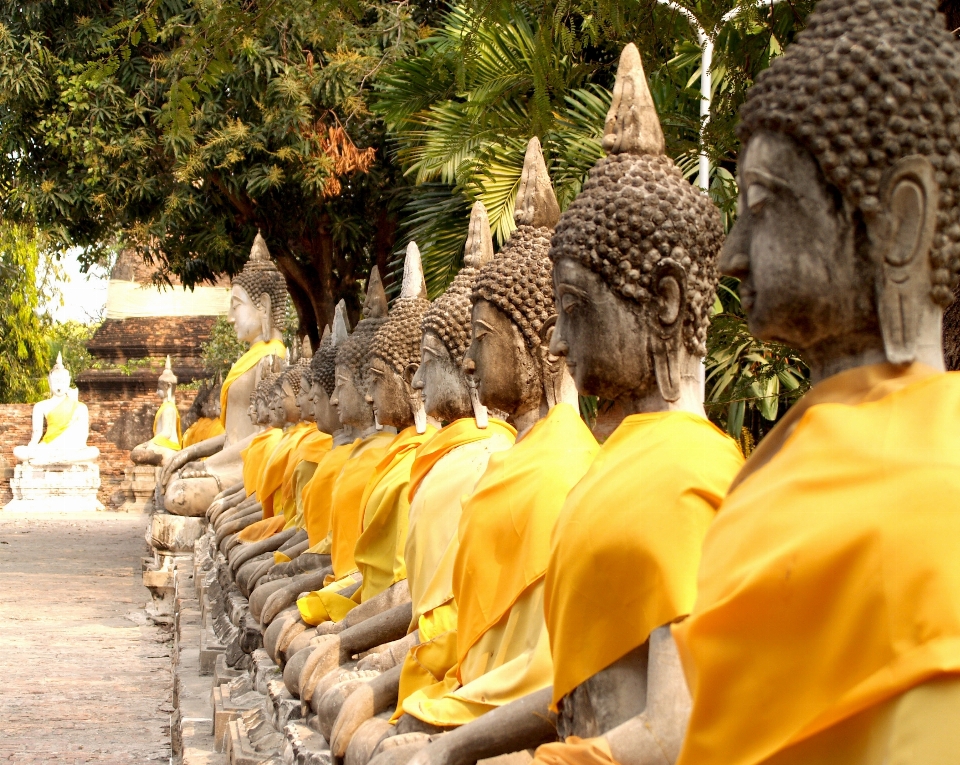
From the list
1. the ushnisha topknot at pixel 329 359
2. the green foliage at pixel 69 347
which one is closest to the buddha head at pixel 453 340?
the ushnisha topknot at pixel 329 359

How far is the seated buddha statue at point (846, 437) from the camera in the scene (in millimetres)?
1521

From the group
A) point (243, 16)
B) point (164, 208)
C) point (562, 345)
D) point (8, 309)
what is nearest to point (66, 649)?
point (164, 208)

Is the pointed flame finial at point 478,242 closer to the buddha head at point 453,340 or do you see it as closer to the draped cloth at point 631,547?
the buddha head at point 453,340

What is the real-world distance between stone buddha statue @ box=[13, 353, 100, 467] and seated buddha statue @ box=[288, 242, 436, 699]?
82.5 ft

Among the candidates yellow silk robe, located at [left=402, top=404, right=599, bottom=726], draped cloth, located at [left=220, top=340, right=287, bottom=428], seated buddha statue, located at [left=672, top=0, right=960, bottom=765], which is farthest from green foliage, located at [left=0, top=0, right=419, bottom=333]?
seated buddha statue, located at [left=672, top=0, right=960, bottom=765]

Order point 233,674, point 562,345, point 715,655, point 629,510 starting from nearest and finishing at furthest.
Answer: point 715,655, point 629,510, point 562,345, point 233,674

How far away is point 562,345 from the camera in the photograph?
266 centimetres

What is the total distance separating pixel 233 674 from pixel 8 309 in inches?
1133

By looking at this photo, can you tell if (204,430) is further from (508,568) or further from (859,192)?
(859,192)

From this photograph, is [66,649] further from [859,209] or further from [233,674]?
[859,209]

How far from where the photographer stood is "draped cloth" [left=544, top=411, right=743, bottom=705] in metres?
2.22

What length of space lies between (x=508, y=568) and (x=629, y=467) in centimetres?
87

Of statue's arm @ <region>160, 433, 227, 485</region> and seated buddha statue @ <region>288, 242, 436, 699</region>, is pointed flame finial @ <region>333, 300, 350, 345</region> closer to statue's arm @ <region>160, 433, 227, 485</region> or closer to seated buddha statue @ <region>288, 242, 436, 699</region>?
seated buddha statue @ <region>288, 242, 436, 699</region>

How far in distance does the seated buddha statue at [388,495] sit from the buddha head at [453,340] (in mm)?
338
